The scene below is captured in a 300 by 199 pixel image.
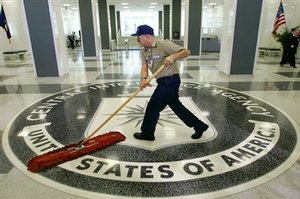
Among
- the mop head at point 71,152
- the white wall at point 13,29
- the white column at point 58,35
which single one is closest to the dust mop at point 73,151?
the mop head at point 71,152

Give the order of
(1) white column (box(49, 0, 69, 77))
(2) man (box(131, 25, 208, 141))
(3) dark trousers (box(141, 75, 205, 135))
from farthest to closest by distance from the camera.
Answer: (1) white column (box(49, 0, 69, 77)), (3) dark trousers (box(141, 75, 205, 135)), (2) man (box(131, 25, 208, 141))

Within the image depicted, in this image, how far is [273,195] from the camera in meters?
1.90

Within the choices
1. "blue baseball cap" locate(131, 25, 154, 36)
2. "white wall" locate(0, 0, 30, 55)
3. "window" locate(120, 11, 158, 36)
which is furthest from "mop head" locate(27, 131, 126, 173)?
"window" locate(120, 11, 158, 36)

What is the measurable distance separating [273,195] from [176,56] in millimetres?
1505

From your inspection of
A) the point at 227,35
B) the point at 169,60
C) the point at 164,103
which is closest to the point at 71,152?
the point at 164,103

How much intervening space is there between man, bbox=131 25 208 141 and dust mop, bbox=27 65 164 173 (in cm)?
14

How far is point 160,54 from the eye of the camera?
250 centimetres

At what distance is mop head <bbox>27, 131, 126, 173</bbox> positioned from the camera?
7.41 ft

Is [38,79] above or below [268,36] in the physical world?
below

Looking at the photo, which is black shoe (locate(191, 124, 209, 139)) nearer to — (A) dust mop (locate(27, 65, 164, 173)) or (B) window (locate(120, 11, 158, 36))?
(A) dust mop (locate(27, 65, 164, 173))

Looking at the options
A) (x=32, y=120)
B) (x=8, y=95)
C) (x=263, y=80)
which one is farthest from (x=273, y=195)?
(x=8, y=95)

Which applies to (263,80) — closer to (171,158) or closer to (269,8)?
(171,158)

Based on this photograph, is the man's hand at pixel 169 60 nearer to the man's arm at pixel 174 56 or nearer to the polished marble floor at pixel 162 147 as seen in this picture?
the man's arm at pixel 174 56

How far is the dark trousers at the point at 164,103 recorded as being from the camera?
8.36 feet
